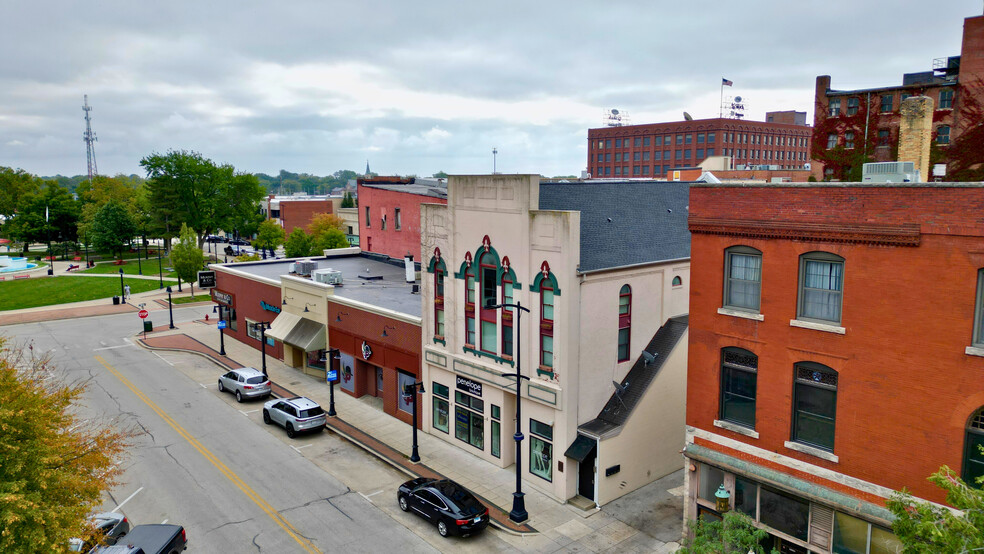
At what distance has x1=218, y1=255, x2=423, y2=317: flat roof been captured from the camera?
36.5 m

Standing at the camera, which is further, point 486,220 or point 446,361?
point 446,361

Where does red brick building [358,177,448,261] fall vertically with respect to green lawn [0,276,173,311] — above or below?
above

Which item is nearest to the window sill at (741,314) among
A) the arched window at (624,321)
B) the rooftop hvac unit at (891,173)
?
the rooftop hvac unit at (891,173)

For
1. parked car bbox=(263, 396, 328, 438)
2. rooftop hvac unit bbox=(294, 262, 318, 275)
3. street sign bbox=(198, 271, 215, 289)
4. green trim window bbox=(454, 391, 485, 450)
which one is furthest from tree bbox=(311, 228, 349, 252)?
green trim window bbox=(454, 391, 485, 450)

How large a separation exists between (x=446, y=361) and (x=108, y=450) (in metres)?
14.3

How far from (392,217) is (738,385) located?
41558 millimetres

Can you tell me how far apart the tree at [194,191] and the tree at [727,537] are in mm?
93313

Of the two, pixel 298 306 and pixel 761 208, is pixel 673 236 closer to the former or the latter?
pixel 761 208

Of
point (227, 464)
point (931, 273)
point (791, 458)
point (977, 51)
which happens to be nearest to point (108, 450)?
point (227, 464)

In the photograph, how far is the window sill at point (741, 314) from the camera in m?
18.6

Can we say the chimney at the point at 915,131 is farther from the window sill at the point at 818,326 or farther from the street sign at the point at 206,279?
the street sign at the point at 206,279

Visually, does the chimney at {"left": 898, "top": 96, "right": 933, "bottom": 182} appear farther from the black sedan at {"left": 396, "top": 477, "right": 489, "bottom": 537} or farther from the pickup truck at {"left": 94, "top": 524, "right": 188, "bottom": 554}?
the pickup truck at {"left": 94, "top": 524, "right": 188, "bottom": 554}

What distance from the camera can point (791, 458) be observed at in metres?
18.2

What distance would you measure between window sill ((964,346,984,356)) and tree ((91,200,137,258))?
110 m
